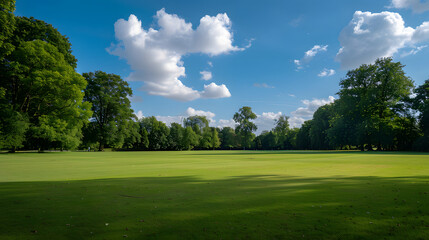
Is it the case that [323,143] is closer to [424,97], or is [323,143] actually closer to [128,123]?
[424,97]

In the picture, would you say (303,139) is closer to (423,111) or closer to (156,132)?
(423,111)

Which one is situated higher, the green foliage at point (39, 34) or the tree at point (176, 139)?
the green foliage at point (39, 34)

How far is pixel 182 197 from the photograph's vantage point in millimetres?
6836

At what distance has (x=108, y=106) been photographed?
58875 mm

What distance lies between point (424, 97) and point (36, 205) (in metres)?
75.1

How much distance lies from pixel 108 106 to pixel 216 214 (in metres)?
60.4

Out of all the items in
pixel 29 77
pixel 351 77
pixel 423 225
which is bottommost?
pixel 423 225

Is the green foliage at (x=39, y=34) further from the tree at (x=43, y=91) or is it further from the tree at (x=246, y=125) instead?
the tree at (x=246, y=125)

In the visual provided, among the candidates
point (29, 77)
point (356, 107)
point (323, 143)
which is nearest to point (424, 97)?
point (356, 107)

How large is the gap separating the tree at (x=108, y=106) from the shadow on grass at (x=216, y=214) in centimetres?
5396

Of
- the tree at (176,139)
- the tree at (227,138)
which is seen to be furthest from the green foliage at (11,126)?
the tree at (227,138)

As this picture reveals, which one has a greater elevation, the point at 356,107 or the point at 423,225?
the point at 356,107

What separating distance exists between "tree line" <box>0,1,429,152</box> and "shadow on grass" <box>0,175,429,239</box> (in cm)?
2756

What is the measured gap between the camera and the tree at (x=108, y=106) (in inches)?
2264
